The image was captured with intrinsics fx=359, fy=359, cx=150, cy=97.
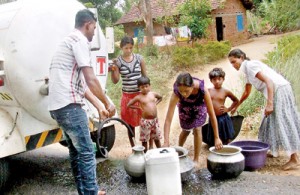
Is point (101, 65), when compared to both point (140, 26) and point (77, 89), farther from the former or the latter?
point (140, 26)

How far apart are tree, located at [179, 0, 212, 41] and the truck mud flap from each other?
14.4 meters

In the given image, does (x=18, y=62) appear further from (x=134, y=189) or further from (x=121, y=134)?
(x=121, y=134)

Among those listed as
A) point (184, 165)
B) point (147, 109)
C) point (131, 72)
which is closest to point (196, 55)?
point (131, 72)

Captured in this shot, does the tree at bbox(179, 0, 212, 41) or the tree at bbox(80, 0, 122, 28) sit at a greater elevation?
the tree at bbox(80, 0, 122, 28)

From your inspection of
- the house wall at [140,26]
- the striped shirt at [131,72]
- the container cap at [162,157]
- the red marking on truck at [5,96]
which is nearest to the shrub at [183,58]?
the house wall at [140,26]

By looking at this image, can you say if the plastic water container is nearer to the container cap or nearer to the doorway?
the container cap

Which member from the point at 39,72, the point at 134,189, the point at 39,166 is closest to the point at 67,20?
the point at 39,72

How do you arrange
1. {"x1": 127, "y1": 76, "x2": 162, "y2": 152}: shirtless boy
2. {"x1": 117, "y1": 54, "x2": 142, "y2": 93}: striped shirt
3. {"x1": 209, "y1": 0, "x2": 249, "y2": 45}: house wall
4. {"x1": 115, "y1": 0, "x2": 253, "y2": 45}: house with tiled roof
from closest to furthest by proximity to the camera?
{"x1": 127, "y1": 76, "x2": 162, "y2": 152}: shirtless boy < {"x1": 117, "y1": 54, "x2": 142, "y2": 93}: striped shirt < {"x1": 115, "y1": 0, "x2": 253, "y2": 45}: house with tiled roof < {"x1": 209, "y1": 0, "x2": 249, "y2": 45}: house wall

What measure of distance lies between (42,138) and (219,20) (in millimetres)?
Result: 18738

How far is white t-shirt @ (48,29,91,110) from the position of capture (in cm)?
299

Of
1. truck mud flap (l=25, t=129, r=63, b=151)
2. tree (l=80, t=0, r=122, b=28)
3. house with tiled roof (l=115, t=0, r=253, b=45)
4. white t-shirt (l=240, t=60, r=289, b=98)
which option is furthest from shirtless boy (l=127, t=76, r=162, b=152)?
tree (l=80, t=0, r=122, b=28)

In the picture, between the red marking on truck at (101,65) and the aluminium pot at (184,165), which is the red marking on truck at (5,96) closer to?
the red marking on truck at (101,65)

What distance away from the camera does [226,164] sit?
3660 millimetres

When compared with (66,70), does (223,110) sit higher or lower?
lower
